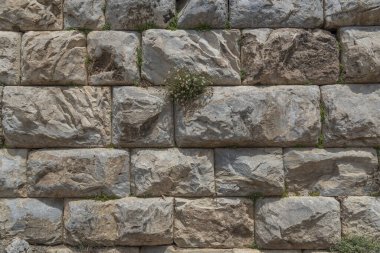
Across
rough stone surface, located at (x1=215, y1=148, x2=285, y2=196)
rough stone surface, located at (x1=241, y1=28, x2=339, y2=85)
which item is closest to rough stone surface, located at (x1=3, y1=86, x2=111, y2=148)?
rough stone surface, located at (x1=215, y1=148, x2=285, y2=196)

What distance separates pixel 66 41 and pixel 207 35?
1688mm

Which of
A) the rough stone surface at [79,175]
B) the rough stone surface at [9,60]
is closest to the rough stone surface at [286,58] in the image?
the rough stone surface at [79,175]

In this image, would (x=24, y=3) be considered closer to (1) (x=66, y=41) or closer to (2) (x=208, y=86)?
(1) (x=66, y=41)

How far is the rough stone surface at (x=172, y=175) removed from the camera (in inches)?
219

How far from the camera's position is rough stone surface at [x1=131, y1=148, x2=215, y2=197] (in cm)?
555

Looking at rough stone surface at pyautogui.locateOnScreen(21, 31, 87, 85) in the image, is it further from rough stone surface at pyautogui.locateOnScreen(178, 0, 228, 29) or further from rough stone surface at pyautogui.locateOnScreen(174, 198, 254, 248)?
rough stone surface at pyautogui.locateOnScreen(174, 198, 254, 248)

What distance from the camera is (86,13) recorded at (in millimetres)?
5750

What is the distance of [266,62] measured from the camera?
5.68 m

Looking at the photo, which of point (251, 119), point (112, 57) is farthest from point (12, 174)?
point (251, 119)

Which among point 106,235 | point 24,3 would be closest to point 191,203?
point 106,235

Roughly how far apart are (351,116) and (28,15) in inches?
159

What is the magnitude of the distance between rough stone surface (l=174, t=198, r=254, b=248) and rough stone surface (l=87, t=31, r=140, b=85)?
5.40ft

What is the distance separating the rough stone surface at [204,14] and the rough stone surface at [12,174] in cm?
250

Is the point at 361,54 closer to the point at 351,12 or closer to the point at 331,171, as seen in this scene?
the point at 351,12
